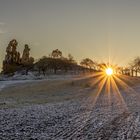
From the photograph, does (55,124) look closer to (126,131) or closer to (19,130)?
(19,130)

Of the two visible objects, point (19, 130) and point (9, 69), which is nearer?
point (19, 130)

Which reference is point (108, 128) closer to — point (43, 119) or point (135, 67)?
point (43, 119)

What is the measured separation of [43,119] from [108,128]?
7860 mm

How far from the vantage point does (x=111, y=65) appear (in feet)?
586

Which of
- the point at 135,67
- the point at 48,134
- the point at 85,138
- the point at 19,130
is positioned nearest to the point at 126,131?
the point at 85,138

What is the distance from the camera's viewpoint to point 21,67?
180 m

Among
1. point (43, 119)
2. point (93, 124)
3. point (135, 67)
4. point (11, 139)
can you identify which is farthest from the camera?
point (135, 67)

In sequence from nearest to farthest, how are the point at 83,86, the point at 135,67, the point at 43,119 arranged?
the point at 43,119, the point at 83,86, the point at 135,67

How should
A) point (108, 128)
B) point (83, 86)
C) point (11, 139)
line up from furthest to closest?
1. point (83, 86)
2. point (108, 128)
3. point (11, 139)

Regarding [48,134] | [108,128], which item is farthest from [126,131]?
[48,134]

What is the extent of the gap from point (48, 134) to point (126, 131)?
16.5 ft

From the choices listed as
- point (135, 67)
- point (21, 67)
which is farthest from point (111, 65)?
point (21, 67)

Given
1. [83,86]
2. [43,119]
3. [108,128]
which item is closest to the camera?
[108,128]

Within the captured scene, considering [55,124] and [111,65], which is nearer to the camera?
[55,124]
